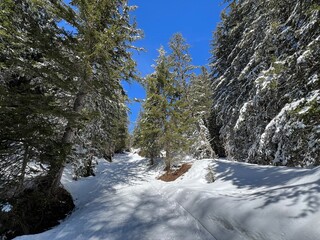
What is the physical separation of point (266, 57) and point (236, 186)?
23.1 feet

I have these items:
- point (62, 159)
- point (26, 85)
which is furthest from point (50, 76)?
point (62, 159)

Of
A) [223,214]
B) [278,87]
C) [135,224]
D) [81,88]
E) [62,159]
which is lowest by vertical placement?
[135,224]

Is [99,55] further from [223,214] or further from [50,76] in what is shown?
[223,214]

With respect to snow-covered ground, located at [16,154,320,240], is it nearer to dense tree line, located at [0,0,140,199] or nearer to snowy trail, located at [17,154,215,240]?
snowy trail, located at [17,154,215,240]

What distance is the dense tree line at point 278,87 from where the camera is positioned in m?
6.79

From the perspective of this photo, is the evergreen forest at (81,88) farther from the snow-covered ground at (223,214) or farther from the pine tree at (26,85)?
the snow-covered ground at (223,214)

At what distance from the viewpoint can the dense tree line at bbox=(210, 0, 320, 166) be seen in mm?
6789

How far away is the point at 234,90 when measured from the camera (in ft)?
51.8

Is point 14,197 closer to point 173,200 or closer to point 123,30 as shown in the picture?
point 173,200

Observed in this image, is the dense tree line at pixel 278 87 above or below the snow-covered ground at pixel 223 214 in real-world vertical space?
above

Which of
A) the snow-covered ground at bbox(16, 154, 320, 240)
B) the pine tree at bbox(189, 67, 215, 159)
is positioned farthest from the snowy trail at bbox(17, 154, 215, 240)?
the pine tree at bbox(189, 67, 215, 159)

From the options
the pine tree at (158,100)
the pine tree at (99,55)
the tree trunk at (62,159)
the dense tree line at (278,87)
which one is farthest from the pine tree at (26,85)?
the pine tree at (158,100)

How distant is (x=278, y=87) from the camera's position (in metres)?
8.40

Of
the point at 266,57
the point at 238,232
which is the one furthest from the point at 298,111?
the point at 266,57
